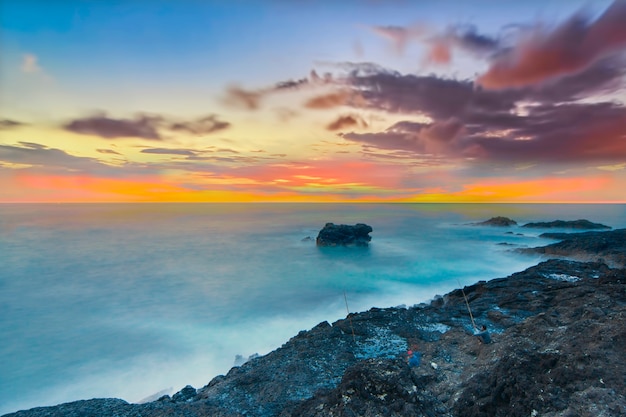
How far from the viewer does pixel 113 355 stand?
1908cm

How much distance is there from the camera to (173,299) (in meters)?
29.4

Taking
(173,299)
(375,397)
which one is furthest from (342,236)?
(375,397)

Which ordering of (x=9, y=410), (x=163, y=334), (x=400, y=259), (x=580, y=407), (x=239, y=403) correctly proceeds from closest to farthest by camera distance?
(x=580, y=407), (x=239, y=403), (x=9, y=410), (x=163, y=334), (x=400, y=259)

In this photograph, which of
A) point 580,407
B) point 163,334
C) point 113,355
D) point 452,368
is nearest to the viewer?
point 580,407

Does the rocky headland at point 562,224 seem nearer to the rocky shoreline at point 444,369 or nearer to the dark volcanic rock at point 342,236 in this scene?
the dark volcanic rock at point 342,236

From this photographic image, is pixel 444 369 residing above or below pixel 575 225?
below

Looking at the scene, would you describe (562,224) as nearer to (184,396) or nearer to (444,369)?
(444,369)

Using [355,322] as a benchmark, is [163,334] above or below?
below

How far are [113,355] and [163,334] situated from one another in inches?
125

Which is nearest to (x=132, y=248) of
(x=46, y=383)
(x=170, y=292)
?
(x=170, y=292)

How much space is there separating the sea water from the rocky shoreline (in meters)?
6.23

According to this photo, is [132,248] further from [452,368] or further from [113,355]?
[452,368]

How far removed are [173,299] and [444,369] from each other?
25432 millimetres

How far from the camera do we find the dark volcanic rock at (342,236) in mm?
58469
